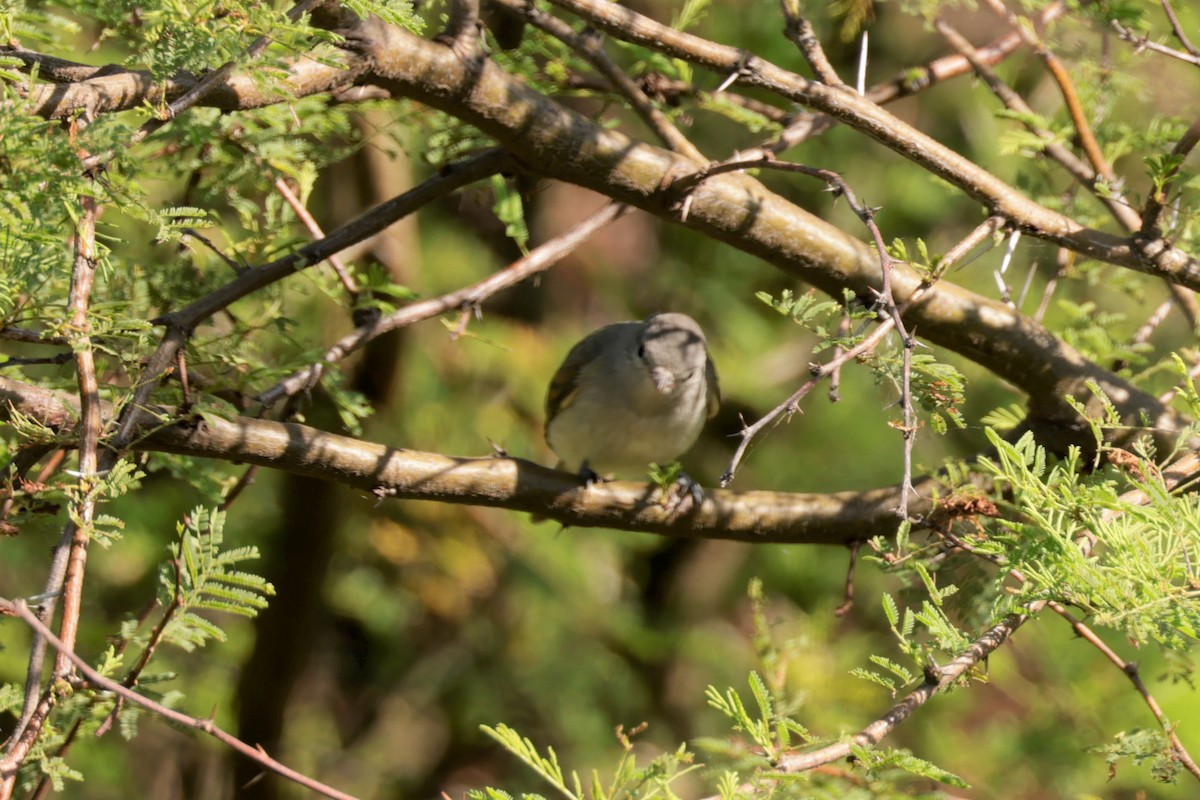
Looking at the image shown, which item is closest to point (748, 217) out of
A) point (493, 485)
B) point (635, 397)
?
point (493, 485)

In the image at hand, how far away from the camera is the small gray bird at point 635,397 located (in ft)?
13.5

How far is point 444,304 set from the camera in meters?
3.10

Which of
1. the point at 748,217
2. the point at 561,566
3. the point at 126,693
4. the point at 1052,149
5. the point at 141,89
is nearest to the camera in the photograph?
the point at 126,693

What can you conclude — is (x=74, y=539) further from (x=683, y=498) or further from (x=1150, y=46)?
(x=1150, y=46)

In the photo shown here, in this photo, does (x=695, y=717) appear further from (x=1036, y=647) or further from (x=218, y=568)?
(x=218, y=568)

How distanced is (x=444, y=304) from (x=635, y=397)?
1.22 metres

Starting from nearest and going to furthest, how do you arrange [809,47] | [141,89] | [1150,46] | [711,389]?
[141,89]
[1150,46]
[809,47]
[711,389]

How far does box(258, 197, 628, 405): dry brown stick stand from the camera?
2813mm

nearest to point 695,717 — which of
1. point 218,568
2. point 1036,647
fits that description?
point 1036,647

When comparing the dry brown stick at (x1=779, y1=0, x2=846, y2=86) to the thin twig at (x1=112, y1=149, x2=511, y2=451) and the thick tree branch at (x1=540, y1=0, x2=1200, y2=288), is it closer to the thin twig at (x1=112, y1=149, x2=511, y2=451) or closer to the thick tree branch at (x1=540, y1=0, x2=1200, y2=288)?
the thick tree branch at (x1=540, y1=0, x2=1200, y2=288)

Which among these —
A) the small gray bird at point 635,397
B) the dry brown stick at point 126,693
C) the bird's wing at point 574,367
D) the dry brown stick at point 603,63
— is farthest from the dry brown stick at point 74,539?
Result: the bird's wing at point 574,367

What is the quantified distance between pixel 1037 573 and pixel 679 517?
4.84ft

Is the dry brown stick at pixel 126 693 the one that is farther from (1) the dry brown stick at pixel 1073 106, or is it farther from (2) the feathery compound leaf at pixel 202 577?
(1) the dry brown stick at pixel 1073 106

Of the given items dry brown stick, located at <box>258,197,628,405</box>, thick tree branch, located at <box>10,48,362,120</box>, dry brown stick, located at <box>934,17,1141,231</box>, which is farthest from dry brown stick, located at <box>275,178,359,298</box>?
dry brown stick, located at <box>934,17,1141,231</box>
